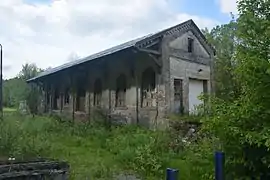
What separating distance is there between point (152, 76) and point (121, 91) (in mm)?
2481

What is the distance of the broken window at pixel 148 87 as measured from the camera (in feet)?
57.7

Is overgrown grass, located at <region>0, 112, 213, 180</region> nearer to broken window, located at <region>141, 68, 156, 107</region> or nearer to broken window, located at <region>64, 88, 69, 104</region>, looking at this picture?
broken window, located at <region>141, 68, 156, 107</region>

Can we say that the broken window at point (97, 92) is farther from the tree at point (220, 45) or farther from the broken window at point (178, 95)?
the tree at point (220, 45)

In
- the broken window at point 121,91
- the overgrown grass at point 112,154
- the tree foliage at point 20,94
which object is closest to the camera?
the overgrown grass at point 112,154

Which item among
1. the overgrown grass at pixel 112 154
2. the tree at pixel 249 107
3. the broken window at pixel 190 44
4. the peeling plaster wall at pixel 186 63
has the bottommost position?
the overgrown grass at pixel 112 154

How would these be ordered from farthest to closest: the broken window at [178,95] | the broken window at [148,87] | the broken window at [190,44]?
the broken window at [190,44] < the broken window at [178,95] < the broken window at [148,87]

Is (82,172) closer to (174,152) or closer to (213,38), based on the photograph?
(174,152)

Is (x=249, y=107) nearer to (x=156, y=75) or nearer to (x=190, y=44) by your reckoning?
(x=156, y=75)

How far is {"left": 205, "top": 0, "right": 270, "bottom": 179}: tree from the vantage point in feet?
19.3

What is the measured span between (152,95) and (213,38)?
1447 centimetres

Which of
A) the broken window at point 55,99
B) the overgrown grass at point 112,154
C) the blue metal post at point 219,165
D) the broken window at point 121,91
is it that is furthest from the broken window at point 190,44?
the blue metal post at point 219,165

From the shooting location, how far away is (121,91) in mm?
19547

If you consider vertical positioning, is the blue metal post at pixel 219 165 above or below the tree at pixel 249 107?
below

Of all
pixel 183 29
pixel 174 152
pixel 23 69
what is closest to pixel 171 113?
pixel 183 29
